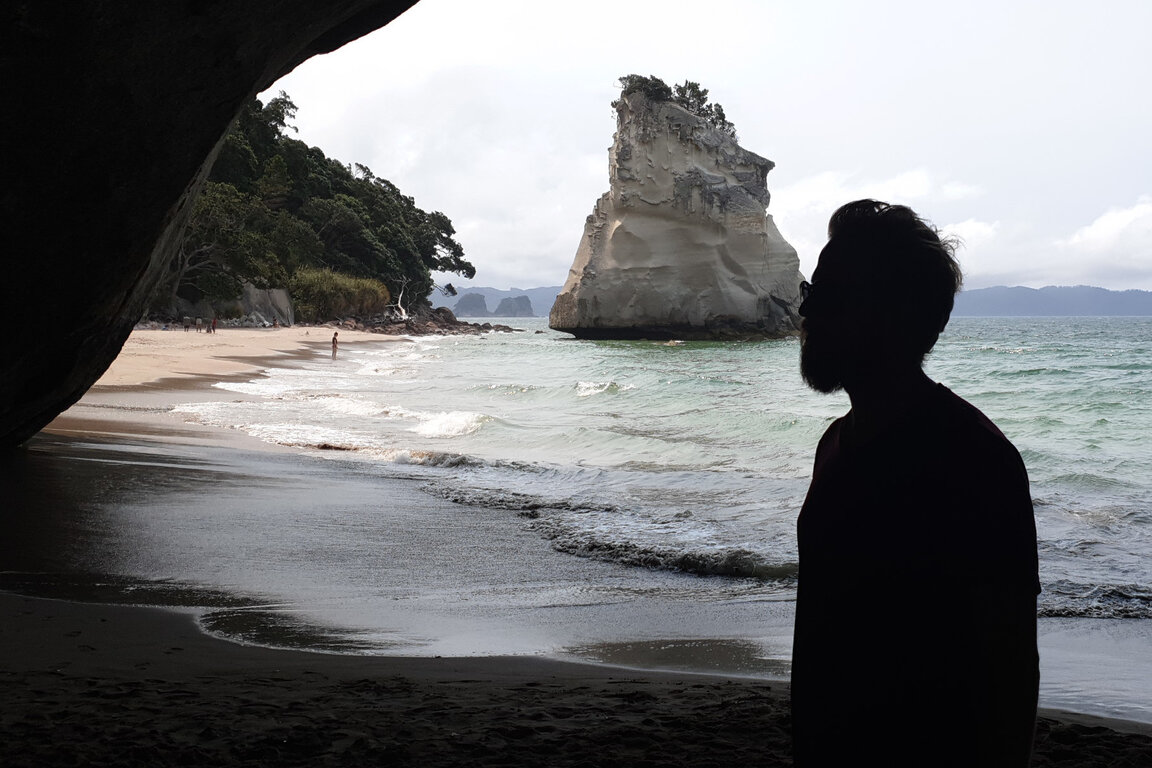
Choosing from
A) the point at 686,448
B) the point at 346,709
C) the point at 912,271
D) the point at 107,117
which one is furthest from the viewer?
the point at 686,448

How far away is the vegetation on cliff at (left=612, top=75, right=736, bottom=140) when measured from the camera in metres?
52.8

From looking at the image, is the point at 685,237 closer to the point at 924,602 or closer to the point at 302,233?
the point at 302,233

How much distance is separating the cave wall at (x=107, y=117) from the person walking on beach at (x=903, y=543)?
9.73ft

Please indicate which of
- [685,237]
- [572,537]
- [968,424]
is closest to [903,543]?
[968,424]

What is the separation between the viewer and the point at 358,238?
7100 cm

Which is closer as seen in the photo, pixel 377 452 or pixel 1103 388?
pixel 377 452

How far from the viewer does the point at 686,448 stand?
13797mm

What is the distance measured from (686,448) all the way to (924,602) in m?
12.4

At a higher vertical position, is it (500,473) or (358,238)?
(358,238)

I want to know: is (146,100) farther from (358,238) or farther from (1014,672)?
(358,238)

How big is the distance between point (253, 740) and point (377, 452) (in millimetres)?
9528

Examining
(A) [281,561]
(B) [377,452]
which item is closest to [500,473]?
(B) [377,452]

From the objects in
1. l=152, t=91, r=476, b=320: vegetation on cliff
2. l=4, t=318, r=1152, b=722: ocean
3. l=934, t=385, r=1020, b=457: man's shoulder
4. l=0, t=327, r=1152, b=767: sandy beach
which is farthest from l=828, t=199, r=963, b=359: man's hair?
l=152, t=91, r=476, b=320: vegetation on cliff

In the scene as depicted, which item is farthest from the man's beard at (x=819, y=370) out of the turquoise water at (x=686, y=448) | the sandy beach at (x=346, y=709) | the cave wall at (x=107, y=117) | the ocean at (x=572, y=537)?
the turquoise water at (x=686, y=448)
